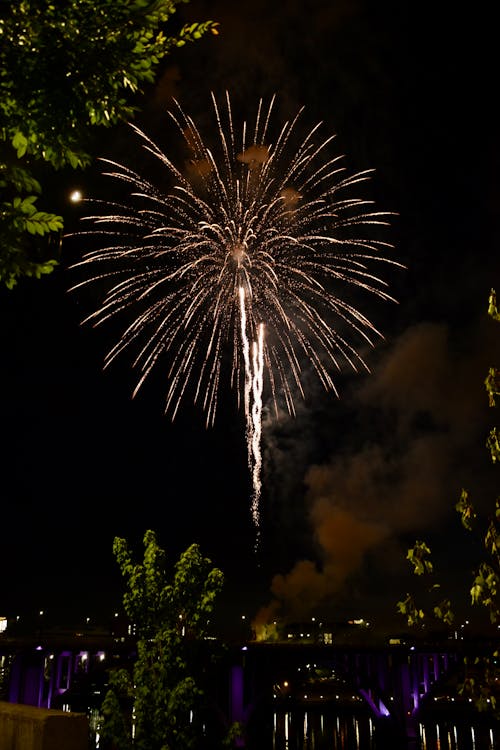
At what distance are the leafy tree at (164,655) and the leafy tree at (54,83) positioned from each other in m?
10.9

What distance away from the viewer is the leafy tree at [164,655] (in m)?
14.9

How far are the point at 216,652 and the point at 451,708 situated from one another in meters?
115

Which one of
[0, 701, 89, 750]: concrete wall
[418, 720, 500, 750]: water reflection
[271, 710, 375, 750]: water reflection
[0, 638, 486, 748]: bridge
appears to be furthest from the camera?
[418, 720, 500, 750]: water reflection

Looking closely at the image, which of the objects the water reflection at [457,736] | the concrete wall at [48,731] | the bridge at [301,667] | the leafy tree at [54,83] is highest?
the leafy tree at [54,83]

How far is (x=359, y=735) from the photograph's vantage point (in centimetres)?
8625

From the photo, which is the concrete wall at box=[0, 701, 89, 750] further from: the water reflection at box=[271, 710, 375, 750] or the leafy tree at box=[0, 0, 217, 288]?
the water reflection at box=[271, 710, 375, 750]

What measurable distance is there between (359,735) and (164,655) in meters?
81.8

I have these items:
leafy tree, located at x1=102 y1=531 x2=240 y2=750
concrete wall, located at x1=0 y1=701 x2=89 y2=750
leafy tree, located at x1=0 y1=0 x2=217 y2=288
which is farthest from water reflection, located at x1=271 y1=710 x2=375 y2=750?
leafy tree, located at x1=0 y1=0 x2=217 y2=288

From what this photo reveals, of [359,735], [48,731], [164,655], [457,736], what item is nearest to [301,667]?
[359,735]

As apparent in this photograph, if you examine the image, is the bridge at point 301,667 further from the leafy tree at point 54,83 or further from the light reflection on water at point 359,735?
the leafy tree at point 54,83

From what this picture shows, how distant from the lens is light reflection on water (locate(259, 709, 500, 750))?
72688 mm

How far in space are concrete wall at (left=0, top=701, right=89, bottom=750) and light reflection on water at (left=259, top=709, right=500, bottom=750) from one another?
6987 centimetres

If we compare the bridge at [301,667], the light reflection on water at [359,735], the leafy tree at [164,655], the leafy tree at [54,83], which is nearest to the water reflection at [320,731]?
the light reflection on water at [359,735]

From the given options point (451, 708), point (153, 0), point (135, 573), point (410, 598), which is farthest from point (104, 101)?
point (451, 708)
